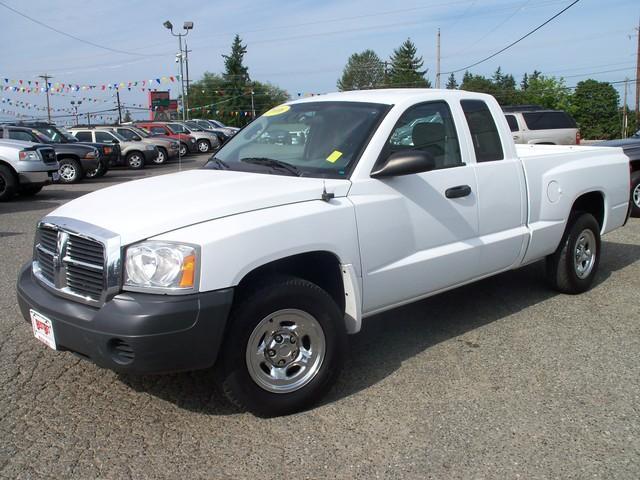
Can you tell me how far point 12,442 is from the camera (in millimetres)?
3316

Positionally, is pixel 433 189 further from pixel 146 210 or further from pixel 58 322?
pixel 58 322

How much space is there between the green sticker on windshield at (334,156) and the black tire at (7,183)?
1107 cm

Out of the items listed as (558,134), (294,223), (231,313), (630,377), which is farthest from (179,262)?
(558,134)

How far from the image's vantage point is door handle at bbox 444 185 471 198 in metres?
4.40

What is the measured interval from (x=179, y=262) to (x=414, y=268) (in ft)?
5.48

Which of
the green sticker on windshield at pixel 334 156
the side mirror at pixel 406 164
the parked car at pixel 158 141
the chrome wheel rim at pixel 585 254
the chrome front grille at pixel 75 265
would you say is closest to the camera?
the chrome front grille at pixel 75 265

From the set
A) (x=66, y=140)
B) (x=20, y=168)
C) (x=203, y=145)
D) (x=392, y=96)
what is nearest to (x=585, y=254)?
(x=392, y=96)

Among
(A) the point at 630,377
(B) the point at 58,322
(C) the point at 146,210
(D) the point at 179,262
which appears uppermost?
(C) the point at 146,210

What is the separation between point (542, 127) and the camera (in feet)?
55.1

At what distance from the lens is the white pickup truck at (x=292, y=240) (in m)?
3.18

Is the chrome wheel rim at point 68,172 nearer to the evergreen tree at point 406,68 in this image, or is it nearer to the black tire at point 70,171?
the black tire at point 70,171

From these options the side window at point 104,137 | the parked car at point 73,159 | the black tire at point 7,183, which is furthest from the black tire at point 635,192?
the side window at point 104,137

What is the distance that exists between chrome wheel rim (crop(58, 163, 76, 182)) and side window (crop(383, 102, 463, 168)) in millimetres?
15503

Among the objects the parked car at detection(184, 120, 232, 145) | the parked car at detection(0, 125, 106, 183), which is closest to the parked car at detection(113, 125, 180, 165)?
the parked car at detection(0, 125, 106, 183)
